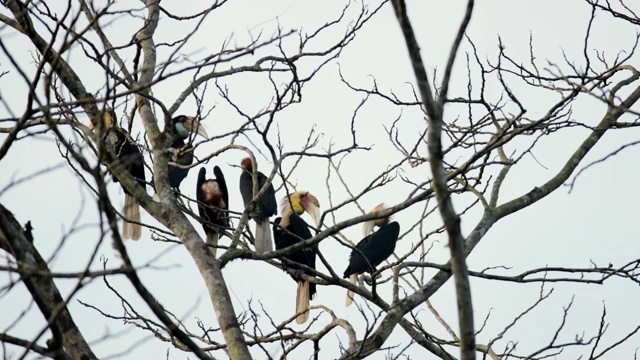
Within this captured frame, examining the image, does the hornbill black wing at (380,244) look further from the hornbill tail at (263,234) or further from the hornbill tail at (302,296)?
the hornbill tail at (263,234)

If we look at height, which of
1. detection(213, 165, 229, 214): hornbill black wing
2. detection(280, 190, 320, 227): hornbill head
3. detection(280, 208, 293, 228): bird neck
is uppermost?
detection(213, 165, 229, 214): hornbill black wing

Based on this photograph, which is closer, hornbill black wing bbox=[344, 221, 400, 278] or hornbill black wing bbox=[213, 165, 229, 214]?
hornbill black wing bbox=[344, 221, 400, 278]

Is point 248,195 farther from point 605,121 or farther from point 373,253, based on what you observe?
point 605,121

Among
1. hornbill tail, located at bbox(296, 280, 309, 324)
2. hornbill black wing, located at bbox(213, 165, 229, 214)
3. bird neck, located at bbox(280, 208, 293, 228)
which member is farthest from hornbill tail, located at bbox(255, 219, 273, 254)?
hornbill black wing, located at bbox(213, 165, 229, 214)

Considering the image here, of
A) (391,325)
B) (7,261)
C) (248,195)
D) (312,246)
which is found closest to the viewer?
(7,261)

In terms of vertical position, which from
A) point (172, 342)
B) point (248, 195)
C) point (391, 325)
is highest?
point (248, 195)

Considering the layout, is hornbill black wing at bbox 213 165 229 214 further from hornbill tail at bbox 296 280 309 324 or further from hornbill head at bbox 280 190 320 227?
hornbill tail at bbox 296 280 309 324

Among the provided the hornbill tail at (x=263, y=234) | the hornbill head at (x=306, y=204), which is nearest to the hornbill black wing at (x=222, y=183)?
the hornbill head at (x=306, y=204)

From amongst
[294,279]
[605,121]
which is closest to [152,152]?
[605,121]

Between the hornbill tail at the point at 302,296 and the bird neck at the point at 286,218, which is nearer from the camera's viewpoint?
the hornbill tail at the point at 302,296

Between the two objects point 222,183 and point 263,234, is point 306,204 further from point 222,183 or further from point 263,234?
point 263,234

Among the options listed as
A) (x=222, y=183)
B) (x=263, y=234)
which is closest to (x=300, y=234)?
(x=263, y=234)

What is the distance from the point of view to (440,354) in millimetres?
4871

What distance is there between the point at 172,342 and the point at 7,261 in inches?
97.4
